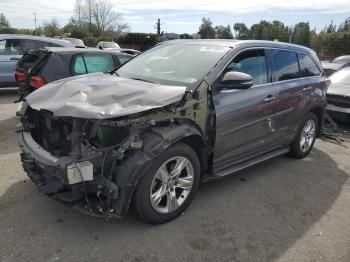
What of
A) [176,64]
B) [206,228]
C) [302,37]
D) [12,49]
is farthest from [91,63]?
[302,37]

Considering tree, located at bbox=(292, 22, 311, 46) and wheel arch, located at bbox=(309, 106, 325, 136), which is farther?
tree, located at bbox=(292, 22, 311, 46)

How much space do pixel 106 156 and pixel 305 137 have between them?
12.8ft

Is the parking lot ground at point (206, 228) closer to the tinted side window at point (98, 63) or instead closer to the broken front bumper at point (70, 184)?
the broken front bumper at point (70, 184)

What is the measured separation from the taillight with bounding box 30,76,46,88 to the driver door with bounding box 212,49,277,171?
3873mm

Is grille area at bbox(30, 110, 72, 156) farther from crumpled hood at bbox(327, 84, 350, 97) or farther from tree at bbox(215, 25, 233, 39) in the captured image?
tree at bbox(215, 25, 233, 39)

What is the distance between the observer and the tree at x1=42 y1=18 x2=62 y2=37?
61522 millimetres

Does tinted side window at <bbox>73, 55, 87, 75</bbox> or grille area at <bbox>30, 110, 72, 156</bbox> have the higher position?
tinted side window at <bbox>73, 55, 87, 75</bbox>

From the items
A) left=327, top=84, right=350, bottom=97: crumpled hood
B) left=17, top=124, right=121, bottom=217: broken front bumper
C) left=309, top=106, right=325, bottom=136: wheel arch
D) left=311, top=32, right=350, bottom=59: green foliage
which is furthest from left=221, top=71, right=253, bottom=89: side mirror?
left=311, top=32, right=350, bottom=59: green foliage

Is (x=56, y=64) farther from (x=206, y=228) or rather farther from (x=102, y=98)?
(x=206, y=228)

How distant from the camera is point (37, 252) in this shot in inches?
123

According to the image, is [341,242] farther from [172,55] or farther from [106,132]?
[172,55]

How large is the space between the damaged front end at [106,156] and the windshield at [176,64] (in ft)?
1.77

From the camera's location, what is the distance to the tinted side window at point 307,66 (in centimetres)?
562

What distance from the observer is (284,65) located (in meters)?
5.16
